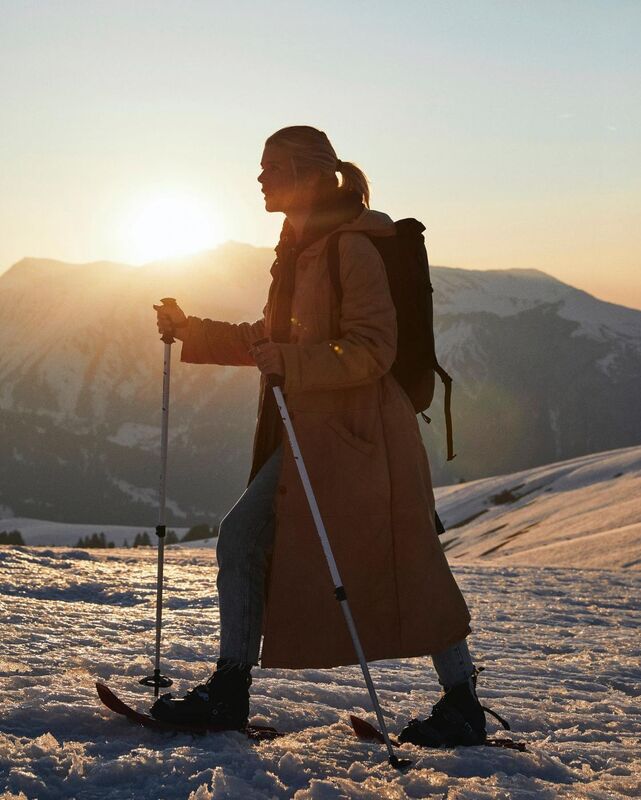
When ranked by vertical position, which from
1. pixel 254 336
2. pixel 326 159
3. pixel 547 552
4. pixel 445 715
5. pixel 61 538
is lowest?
pixel 61 538

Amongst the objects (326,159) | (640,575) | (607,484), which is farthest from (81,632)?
(607,484)

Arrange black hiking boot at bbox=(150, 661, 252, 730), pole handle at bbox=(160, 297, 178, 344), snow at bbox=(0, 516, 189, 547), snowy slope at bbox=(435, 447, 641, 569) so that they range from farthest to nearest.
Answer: snow at bbox=(0, 516, 189, 547) < snowy slope at bbox=(435, 447, 641, 569) < pole handle at bbox=(160, 297, 178, 344) < black hiking boot at bbox=(150, 661, 252, 730)

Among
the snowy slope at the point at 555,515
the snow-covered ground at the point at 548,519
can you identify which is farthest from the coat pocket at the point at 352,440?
the snow-covered ground at the point at 548,519

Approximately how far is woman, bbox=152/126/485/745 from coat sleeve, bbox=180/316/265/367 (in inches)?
25.7

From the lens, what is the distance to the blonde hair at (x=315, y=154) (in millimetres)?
4410

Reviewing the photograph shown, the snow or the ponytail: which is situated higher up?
the ponytail

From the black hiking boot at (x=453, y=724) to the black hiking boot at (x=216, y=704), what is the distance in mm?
755

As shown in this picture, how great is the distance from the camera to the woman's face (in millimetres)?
4422

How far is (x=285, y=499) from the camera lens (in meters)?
4.17

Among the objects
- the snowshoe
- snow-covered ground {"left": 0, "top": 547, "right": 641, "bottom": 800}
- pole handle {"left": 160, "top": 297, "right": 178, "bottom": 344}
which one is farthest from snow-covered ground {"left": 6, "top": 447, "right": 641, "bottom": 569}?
pole handle {"left": 160, "top": 297, "right": 178, "bottom": 344}

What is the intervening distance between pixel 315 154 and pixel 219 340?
3.75ft

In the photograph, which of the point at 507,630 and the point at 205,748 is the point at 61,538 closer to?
the point at 507,630

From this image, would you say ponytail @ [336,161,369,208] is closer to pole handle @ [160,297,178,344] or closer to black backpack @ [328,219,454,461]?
black backpack @ [328,219,454,461]

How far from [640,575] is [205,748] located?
43.4 ft
